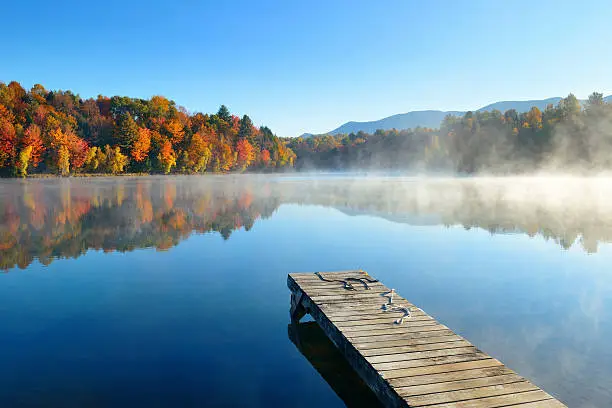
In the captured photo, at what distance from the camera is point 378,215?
92.6ft

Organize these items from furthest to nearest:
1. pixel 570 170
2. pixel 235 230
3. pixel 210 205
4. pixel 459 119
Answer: pixel 459 119 < pixel 570 170 < pixel 210 205 < pixel 235 230

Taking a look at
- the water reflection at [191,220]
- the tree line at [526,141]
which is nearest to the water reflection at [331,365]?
the water reflection at [191,220]

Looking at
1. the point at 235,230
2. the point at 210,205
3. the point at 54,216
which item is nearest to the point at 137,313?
the point at 235,230

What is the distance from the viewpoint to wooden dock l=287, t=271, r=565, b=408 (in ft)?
17.1

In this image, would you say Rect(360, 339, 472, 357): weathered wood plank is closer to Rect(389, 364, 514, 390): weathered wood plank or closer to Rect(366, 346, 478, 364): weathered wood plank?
Rect(366, 346, 478, 364): weathered wood plank

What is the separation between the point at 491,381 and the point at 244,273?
367 inches

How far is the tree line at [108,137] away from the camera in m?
79.6

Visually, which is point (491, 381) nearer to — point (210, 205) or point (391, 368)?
point (391, 368)

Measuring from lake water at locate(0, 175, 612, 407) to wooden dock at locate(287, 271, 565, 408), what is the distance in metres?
0.92

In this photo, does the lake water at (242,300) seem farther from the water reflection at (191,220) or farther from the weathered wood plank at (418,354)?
the weathered wood plank at (418,354)

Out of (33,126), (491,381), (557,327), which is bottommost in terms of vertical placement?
(557,327)

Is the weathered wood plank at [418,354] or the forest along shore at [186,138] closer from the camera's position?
the weathered wood plank at [418,354]

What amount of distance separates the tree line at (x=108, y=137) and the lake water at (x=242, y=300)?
64024 millimetres

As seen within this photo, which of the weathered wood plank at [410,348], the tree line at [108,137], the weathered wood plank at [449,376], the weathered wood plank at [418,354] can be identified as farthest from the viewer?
the tree line at [108,137]
